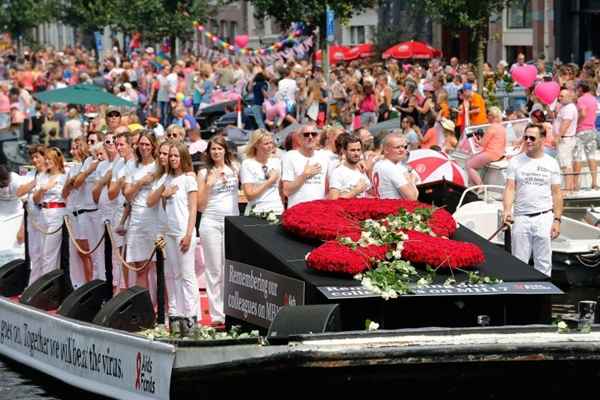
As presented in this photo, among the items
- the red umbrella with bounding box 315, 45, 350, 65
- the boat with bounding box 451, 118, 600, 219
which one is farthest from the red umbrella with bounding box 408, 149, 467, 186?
the red umbrella with bounding box 315, 45, 350, 65

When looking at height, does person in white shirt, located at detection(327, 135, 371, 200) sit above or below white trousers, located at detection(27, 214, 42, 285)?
above

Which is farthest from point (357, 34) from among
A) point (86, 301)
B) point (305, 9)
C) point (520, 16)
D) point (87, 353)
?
point (87, 353)

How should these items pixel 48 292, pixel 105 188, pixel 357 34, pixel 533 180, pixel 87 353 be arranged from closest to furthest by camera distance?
pixel 87 353, pixel 533 180, pixel 48 292, pixel 105 188, pixel 357 34

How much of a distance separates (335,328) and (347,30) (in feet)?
168

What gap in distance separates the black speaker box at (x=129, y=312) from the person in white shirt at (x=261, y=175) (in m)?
1.69

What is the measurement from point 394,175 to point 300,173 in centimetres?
89

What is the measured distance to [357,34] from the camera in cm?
6053

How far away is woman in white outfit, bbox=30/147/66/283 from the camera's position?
52.4 ft

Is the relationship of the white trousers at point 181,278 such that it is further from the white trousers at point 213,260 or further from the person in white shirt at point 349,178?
the person in white shirt at point 349,178

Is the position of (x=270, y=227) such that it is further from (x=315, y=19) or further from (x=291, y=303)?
(x=315, y=19)

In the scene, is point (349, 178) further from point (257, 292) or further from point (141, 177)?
point (257, 292)

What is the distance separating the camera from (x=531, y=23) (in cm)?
4666

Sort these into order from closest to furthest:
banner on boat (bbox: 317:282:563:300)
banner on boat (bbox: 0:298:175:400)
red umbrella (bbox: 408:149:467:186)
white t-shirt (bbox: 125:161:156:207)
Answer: banner on boat (bbox: 317:282:563:300)
banner on boat (bbox: 0:298:175:400)
white t-shirt (bbox: 125:161:156:207)
red umbrella (bbox: 408:149:467:186)

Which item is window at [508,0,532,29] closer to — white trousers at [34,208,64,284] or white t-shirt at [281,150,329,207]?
white trousers at [34,208,64,284]
